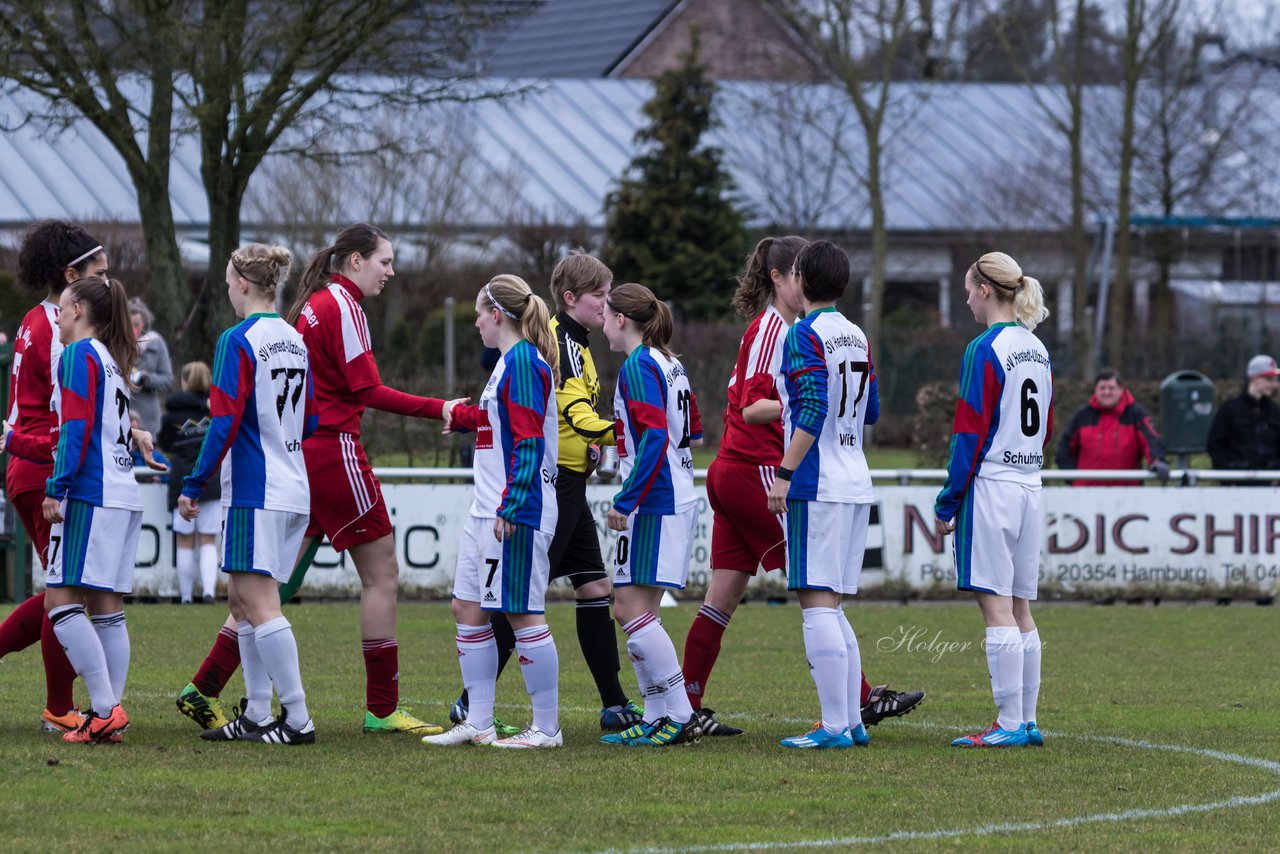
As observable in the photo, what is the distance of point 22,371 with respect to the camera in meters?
7.90

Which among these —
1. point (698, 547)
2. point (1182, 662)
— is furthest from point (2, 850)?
point (698, 547)

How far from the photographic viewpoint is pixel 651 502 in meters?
7.75

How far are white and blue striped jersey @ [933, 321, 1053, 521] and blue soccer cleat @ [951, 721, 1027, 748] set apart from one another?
0.93m

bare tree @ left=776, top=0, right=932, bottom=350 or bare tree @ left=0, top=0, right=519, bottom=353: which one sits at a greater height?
bare tree @ left=776, top=0, right=932, bottom=350

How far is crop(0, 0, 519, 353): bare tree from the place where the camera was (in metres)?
18.7

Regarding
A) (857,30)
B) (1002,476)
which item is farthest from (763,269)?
(857,30)

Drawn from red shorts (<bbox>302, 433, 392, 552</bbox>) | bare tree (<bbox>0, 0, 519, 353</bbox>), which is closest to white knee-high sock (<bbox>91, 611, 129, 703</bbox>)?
red shorts (<bbox>302, 433, 392, 552</bbox>)

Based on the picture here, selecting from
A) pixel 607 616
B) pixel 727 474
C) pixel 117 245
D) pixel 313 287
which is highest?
pixel 117 245

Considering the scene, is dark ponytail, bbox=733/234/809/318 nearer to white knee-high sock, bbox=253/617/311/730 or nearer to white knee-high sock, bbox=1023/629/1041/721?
white knee-high sock, bbox=1023/629/1041/721

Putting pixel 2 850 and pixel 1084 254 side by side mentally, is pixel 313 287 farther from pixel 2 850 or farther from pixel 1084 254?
pixel 1084 254

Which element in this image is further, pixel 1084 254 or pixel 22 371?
pixel 1084 254

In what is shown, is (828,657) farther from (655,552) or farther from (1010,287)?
(1010,287)

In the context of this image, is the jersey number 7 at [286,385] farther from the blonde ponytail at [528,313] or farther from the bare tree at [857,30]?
the bare tree at [857,30]

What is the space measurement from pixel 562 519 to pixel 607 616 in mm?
568
